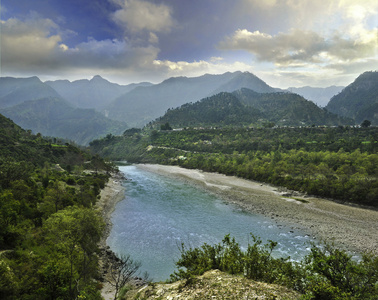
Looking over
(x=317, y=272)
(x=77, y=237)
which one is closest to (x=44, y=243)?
(x=77, y=237)

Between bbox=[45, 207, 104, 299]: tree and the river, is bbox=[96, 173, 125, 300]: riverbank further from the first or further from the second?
bbox=[45, 207, 104, 299]: tree

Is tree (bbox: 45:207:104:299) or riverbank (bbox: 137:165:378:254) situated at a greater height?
tree (bbox: 45:207:104:299)

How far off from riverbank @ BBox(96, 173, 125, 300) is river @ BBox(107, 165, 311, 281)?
4.14 ft

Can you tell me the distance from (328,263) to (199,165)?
311ft

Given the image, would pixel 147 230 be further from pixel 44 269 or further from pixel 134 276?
pixel 44 269

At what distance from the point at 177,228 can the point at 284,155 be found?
63947 millimetres

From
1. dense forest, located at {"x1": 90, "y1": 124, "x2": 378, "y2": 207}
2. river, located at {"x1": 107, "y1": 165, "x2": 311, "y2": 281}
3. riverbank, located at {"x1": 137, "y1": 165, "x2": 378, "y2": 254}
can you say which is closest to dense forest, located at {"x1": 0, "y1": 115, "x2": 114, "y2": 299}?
river, located at {"x1": 107, "y1": 165, "x2": 311, "y2": 281}

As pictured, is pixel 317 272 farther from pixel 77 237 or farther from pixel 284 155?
pixel 284 155

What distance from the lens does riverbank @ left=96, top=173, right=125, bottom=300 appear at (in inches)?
974

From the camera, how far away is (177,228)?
140 feet

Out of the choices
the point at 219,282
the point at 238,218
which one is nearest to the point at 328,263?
the point at 219,282

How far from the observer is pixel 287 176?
237 feet

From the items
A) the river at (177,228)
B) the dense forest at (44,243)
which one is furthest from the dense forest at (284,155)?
the dense forest at (44,243)

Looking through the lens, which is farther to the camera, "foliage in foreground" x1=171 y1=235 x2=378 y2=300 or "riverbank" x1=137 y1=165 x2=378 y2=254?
"riverbank" x1=137 y1=165 x2=378 y2=254
